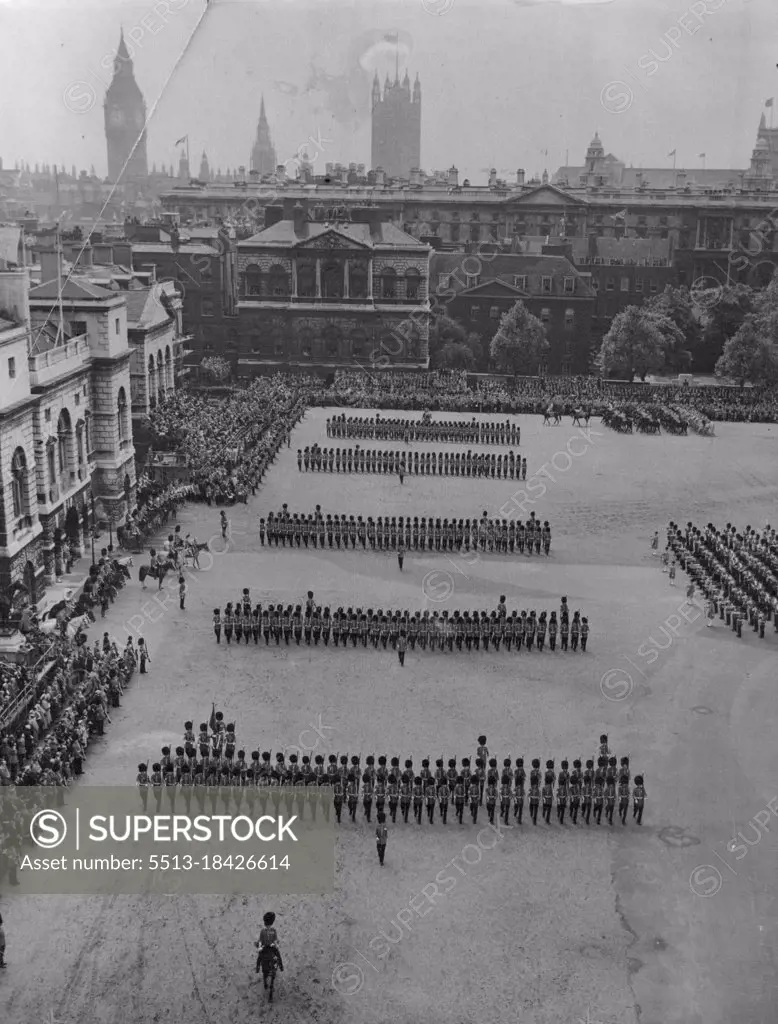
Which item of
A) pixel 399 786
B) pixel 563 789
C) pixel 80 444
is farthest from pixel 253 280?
pixel 563 789

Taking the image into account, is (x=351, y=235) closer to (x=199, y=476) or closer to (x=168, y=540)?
(x=199, y=476)

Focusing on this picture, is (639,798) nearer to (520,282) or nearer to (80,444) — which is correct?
(80,444)

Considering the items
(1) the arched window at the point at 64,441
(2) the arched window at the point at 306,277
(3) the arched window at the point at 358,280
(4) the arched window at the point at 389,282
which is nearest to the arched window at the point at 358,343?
(3) the arched window at the point at 358,280

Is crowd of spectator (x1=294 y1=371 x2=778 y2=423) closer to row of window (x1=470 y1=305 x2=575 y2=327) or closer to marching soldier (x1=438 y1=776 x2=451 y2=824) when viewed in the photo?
row of window (x1=470 y1=305 x2=575 y2=327)

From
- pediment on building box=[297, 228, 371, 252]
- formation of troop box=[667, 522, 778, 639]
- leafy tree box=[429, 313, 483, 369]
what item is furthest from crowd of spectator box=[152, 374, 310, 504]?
formation of troop box=[667, 522, 778, 639]

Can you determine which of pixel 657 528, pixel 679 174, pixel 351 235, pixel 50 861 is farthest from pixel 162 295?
pixel 679 174

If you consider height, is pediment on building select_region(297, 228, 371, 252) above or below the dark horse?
above

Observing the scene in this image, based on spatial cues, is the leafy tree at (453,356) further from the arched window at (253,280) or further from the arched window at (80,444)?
the arched window at (80,444)
